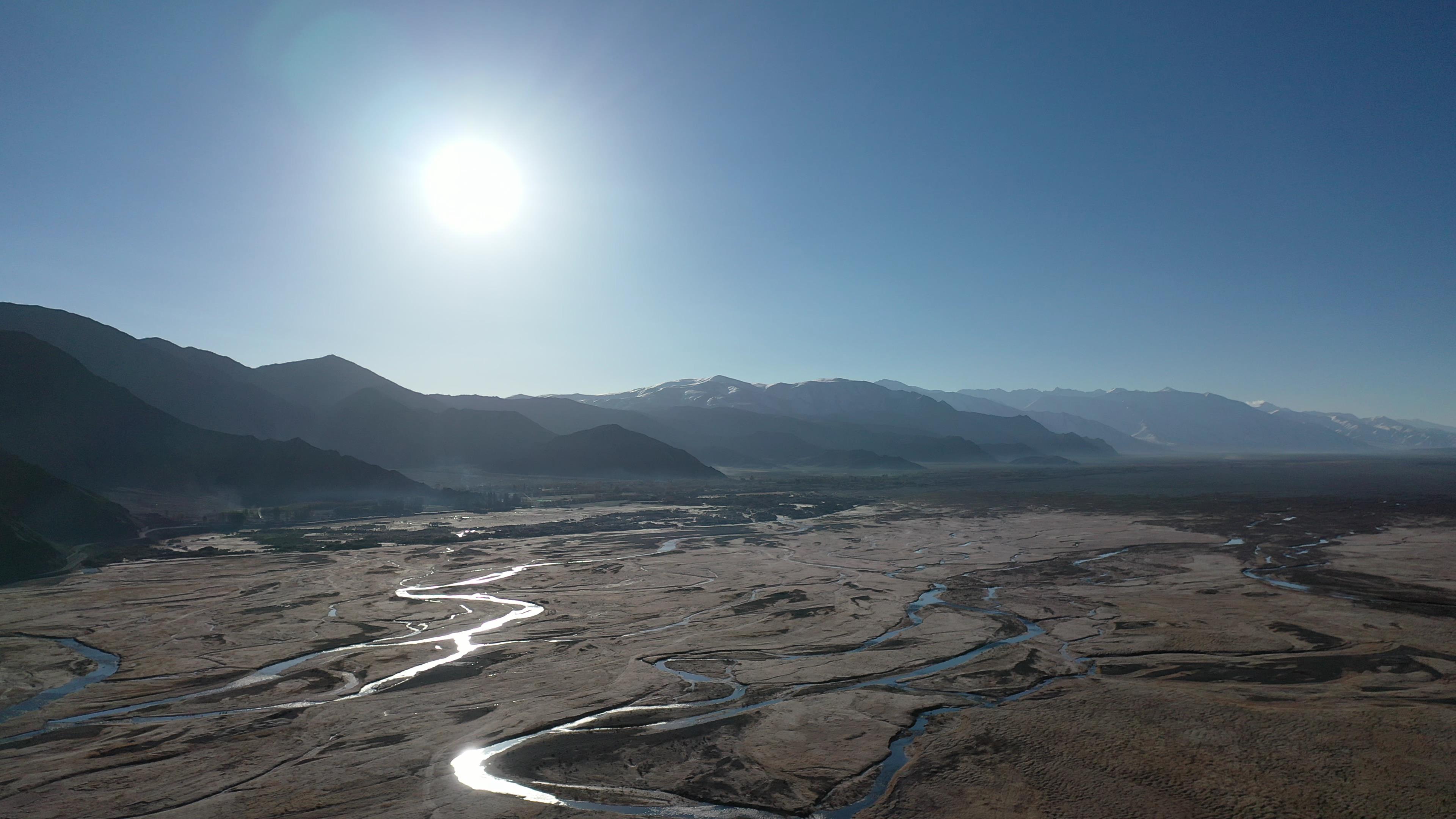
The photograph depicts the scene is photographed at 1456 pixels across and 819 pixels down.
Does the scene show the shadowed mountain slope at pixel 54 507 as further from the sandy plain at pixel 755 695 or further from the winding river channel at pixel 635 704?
the winding river channel at pixel 635 704

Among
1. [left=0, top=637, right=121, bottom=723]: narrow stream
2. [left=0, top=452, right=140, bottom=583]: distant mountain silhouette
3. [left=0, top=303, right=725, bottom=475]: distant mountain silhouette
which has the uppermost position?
[left=0, top=303, right=725, bottom=475]: distant mountain silhouette

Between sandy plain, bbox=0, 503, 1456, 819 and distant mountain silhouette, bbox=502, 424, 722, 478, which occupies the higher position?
distant mountain silhouette, bbox=502, 424, 722, 478

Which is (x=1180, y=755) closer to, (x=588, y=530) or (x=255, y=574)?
(x=255, y=574)

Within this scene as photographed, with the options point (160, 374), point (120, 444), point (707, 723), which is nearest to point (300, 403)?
point (160, 374)

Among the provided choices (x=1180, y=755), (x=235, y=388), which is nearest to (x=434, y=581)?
(x=1180, y=755)

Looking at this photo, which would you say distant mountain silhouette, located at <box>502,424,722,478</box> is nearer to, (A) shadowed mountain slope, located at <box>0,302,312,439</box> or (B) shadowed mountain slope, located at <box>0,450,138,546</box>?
(A) shadowed mountain slope, located at <box>0,302,312,439</box>

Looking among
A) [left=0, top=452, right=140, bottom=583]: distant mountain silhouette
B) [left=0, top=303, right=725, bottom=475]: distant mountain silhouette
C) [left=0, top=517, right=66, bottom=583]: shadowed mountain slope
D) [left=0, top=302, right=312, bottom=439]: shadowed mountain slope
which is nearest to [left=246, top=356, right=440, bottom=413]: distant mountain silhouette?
[left=0, top=303, right=725, bottom=475]: distant mountain silhouette

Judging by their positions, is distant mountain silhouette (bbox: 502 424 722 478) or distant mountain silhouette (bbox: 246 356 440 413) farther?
distant mountain silhouette (bbox: 246 356 440 413)
